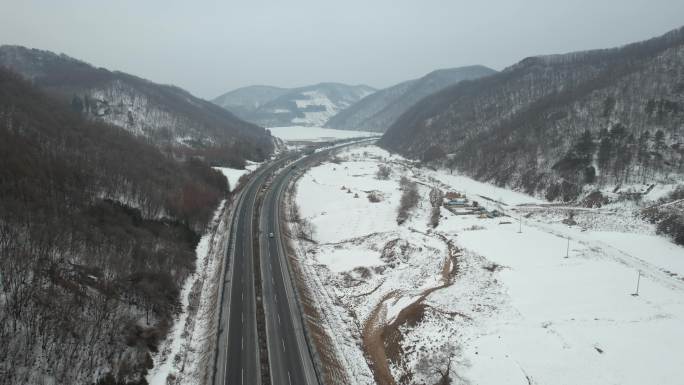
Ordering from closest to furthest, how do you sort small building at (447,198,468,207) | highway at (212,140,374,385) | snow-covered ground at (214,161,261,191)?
highway at (212,140,374,385) < small building at (447,198,468,207) < snow-covered ground at (214,161,261,191)

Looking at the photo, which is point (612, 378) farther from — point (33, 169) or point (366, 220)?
point (33, 169)

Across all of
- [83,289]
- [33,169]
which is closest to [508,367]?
[83,289]

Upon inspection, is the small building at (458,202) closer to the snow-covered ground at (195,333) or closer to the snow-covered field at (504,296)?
the snow-covered field at (504,296)

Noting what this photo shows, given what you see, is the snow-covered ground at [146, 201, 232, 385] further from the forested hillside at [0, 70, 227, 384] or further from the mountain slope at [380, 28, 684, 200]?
the mountain slope at [380, 28, 684, 200]

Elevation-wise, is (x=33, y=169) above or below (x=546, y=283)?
above

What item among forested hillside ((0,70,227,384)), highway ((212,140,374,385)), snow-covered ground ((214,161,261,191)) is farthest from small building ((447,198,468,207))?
snow-covered ground ((214,161,261,191))

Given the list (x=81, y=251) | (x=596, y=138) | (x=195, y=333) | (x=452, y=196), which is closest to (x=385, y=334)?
(x=195, y=333)
